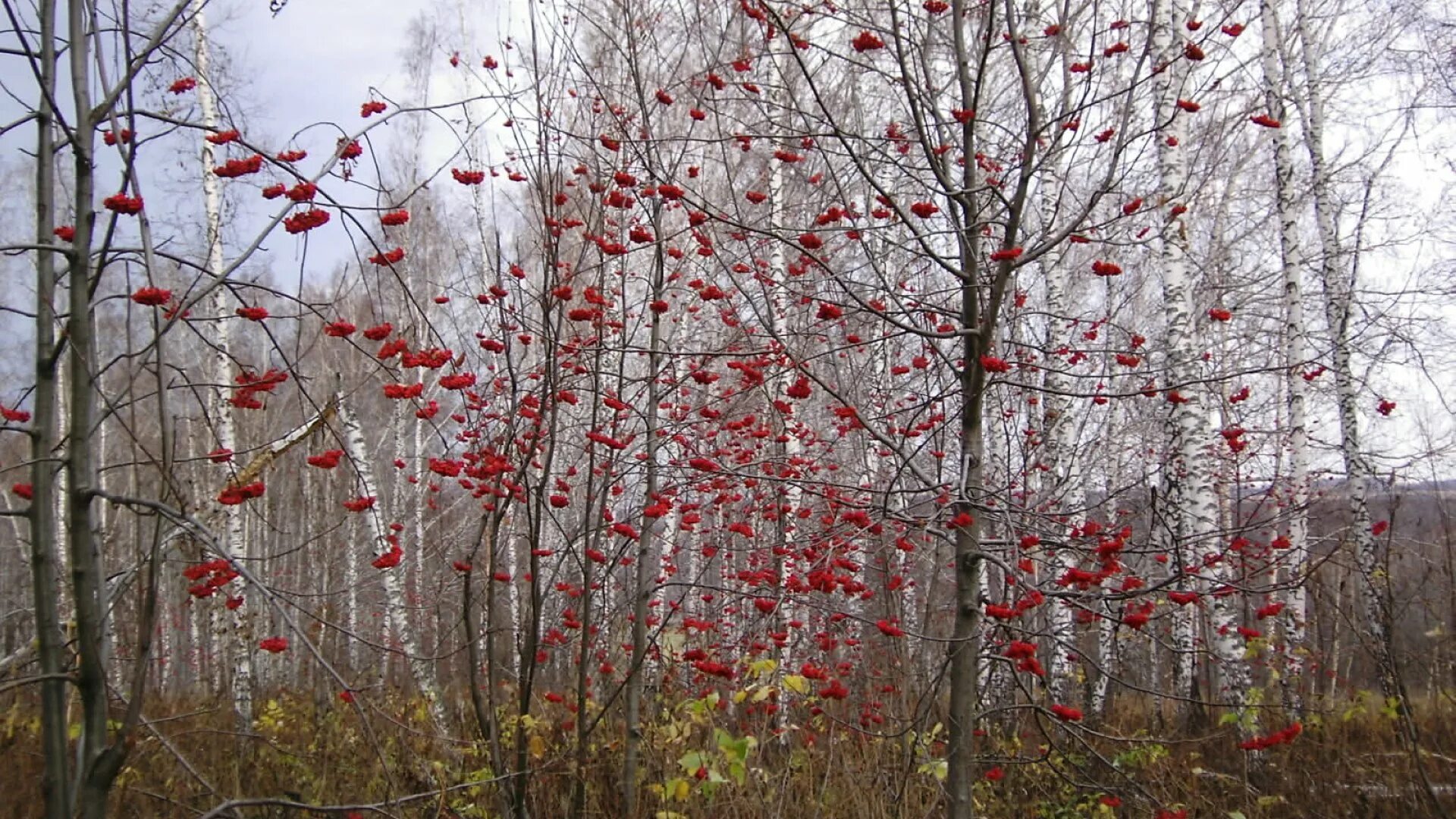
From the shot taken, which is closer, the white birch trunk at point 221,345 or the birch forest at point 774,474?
the birch forest at point 774,474

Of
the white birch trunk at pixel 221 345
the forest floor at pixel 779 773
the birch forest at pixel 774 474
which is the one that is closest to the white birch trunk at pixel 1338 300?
the birch forest at pixel 774 474

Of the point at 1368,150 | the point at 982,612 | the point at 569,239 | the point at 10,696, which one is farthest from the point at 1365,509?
the point at 10,696

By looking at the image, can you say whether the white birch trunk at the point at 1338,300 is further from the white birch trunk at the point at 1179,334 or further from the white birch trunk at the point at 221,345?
the white birch trunk at the point at 221,345

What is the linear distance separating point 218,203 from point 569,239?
366cm

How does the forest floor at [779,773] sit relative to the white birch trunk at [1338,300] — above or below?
below

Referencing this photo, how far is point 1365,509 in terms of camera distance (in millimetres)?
7312

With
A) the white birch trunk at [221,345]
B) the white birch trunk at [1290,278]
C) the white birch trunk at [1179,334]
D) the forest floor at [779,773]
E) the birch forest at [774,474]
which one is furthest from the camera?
the white birch trunk at [1290,278]

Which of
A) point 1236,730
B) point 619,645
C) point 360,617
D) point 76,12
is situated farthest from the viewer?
point 360,617

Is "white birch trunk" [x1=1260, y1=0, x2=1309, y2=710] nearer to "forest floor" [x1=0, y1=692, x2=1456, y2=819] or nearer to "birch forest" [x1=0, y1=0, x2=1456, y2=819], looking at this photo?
"birch forest" [x1=0, y1=0, x2=1456, y2=819]

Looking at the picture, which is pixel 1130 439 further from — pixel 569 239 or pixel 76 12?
pixel 76 12

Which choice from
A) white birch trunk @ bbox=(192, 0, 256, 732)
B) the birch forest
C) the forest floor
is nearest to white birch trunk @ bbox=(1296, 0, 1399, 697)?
the birch forest

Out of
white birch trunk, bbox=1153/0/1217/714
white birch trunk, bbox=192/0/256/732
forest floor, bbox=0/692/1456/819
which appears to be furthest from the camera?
white birch trunk, bbox=192/0/256/732

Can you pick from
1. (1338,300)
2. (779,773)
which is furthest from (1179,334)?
(779,773)

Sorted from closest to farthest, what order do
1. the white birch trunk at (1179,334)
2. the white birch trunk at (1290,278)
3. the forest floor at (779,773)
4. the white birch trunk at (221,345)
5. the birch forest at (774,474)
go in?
the birch forest at (774,474), the forest floor at (779,773), the white birch trunk at (1179,334), the white birch trunk at (221,345), the white birch trunk at (1290,278)
